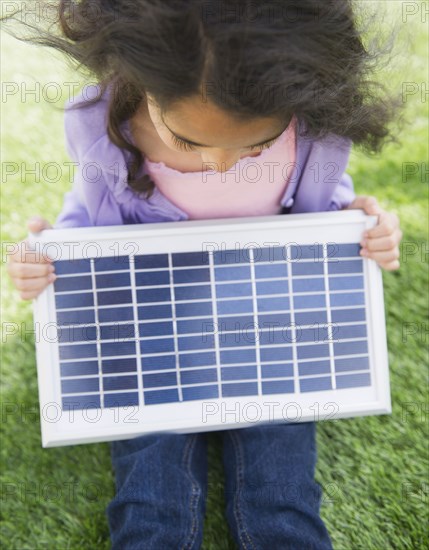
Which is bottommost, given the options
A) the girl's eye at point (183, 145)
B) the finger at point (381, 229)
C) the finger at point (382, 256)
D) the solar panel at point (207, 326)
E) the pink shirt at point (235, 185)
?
the solar panel at point (207, 326)

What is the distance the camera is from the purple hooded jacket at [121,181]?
1.18m

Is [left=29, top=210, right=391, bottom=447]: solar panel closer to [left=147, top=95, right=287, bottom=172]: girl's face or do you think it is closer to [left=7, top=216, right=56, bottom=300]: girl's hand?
[left=7, top=216, right=56, bottom=300]: girl's hand

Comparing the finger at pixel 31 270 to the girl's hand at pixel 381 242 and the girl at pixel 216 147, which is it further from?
the girl's hand at pixel 381 242

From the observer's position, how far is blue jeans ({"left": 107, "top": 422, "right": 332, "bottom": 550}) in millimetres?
1166

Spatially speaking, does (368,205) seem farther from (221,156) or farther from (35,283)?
(35,283)

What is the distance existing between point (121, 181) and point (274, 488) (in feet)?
2.07

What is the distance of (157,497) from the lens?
3.92 feet

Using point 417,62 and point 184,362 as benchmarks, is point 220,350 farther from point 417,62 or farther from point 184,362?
point 417,62

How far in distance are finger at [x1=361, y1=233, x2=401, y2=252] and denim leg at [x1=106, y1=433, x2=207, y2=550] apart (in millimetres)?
492

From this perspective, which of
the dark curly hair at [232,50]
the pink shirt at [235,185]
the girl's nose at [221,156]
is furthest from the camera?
the pink shirt at [235,185]

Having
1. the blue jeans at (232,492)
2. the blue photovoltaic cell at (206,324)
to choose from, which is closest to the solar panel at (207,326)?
the blue photovoltaic cell at (206,324)

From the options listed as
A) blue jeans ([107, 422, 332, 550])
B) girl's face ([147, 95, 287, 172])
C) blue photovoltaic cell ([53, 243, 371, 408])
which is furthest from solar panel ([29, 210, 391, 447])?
girl's face ([147, 95, 287, 172])

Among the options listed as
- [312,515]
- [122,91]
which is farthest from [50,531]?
[122,91]

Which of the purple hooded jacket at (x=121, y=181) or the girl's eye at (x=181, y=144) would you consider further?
the purple hooded jacket at (x=121, y=181)
